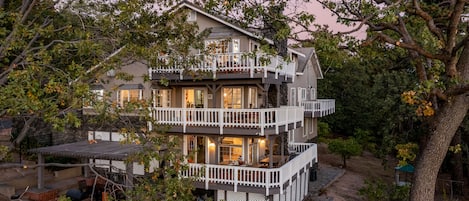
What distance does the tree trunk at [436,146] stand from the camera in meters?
8.85

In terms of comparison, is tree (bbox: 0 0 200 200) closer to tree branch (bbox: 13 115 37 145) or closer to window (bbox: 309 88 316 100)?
tree branch (bbox: 13 115 37 145)

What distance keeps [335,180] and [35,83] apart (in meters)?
21.0

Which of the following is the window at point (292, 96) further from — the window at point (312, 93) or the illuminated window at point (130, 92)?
the illuminated window at point (130, 92)

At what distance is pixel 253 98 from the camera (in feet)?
63.9

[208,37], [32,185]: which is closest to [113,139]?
[32,185]

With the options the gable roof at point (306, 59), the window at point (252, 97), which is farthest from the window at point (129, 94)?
the gable roof at point (306, 59)

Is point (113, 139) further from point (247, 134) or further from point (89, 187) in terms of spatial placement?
point (247, 134)

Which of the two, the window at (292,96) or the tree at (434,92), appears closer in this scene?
the tree at (434,92)

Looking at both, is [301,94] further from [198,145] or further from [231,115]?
[231,115]

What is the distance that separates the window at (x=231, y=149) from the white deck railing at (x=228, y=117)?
9.77 ft

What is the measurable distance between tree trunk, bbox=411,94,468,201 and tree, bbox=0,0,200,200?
603 cm

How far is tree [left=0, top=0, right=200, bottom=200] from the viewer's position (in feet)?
24.9

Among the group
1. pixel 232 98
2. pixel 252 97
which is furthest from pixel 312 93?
pixel 232 98

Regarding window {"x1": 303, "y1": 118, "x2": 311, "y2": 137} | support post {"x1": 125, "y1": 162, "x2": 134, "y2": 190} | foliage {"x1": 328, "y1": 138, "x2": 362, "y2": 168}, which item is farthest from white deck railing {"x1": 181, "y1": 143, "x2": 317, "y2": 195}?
foliage {"x1": 328, "y1": 138, "x2": 362, "y2": 168}
